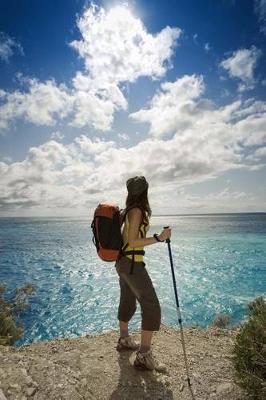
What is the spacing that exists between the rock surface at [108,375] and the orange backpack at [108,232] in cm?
213

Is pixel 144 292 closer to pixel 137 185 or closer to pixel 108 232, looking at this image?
pixel 108 232

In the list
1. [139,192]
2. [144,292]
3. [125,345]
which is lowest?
[125,345]

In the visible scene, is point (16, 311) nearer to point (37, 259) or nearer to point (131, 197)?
point (131, 197)

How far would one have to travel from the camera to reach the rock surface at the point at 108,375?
15.8 ft

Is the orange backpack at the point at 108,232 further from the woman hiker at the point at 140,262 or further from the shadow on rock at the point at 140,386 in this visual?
the shadow on rock at the point at 140,386

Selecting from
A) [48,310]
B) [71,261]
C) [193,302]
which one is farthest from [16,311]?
[71,261]

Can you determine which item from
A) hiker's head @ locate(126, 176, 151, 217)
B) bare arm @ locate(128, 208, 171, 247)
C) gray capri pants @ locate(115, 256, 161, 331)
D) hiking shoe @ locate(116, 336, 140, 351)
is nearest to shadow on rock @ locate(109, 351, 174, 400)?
hiking shoe @ locate(116, 336, 140, 351)

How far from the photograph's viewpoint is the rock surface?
4.82 metres

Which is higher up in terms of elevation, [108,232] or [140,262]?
[108,232]

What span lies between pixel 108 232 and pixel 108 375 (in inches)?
104

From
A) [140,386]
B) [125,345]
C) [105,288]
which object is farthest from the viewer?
[105,288]

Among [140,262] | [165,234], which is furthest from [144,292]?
[165,234]

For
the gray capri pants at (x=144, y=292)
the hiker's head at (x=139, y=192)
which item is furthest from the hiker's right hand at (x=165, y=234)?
the gray capri pants at (x=144, y=292)

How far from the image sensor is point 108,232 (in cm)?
556
